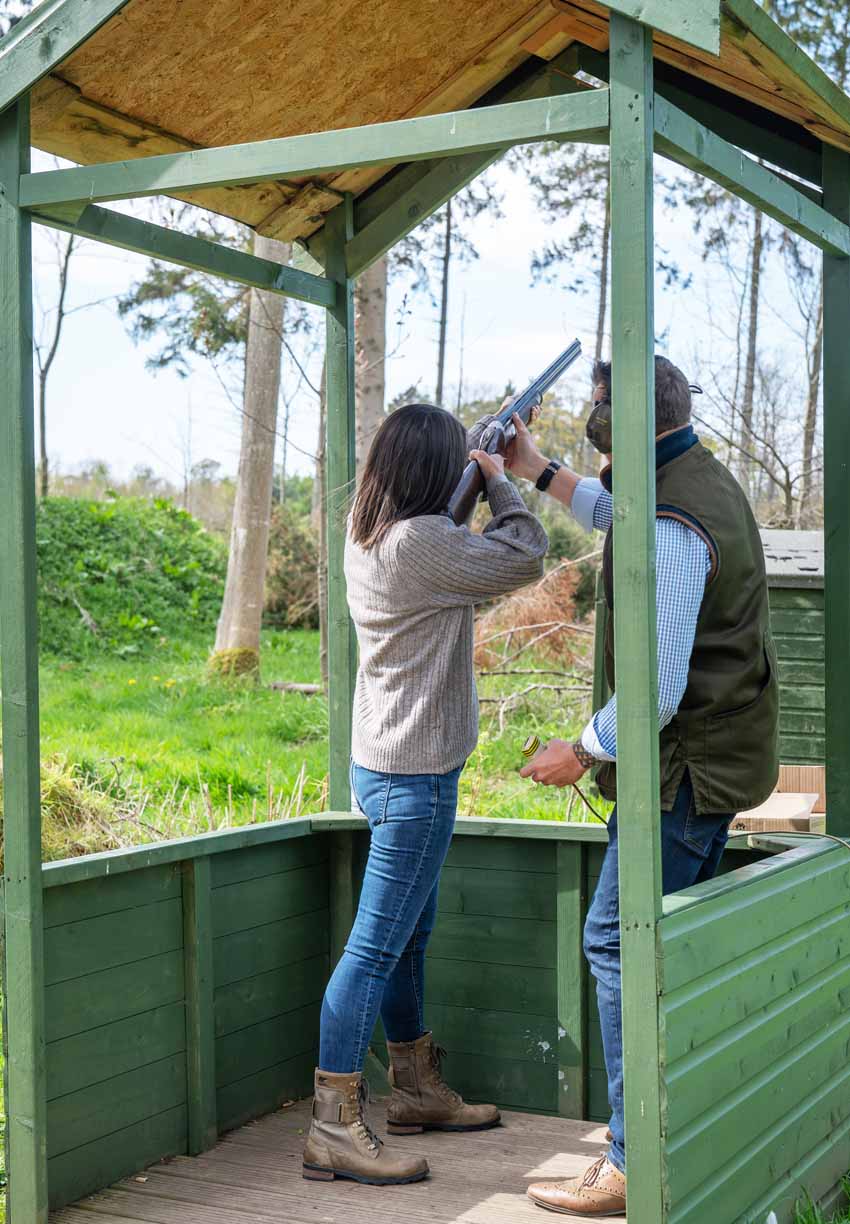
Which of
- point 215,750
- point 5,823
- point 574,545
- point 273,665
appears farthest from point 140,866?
point 574,545

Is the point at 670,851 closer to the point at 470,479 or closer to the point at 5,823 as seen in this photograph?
the point at 470,479

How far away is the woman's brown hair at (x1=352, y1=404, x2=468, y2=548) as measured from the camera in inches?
128

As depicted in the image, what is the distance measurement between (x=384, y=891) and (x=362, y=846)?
913mm

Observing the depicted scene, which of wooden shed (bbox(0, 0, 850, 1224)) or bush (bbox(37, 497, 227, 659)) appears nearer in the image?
wooden shed (bbox(0, 0, 850, 1224))

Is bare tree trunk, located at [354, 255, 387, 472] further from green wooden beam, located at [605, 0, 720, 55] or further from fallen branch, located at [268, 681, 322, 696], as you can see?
green wooden beam, located at [605, 0, 720, 55]

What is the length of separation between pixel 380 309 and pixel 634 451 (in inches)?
345

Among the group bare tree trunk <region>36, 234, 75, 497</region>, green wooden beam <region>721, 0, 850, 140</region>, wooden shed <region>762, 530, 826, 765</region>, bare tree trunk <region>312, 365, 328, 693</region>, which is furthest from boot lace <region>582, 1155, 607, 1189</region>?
bare tree trunk <region>36, 234, 75, 497</region>

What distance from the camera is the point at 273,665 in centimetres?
1397

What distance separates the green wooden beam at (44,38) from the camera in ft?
9.72

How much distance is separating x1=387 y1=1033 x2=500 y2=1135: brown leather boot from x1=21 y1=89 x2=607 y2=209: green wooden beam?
2.29 metres

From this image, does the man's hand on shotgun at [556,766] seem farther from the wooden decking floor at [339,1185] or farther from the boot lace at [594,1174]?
the wooden decking floor at [339,1185]

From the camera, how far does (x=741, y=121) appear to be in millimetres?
3689

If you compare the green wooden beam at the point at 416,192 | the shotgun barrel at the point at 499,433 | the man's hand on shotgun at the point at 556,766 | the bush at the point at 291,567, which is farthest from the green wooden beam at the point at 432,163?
the bush at the point at 291,567

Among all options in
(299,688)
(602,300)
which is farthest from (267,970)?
(602,300)
